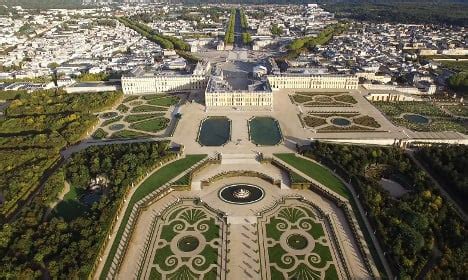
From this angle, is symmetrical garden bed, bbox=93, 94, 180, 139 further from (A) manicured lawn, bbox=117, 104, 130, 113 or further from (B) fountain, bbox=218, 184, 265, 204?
(B) fountain, bbox=218, 184, 265, 204

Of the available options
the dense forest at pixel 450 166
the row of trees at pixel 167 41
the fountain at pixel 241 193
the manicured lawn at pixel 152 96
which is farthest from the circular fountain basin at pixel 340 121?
the row of trees at pixel 167 41

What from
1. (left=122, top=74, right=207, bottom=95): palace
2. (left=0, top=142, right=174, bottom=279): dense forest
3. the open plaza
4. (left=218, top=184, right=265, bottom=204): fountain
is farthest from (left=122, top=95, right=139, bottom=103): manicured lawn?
(left=218, top=184, right=265, bottom=204): fountain

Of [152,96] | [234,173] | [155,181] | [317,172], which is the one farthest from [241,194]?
[152,96]

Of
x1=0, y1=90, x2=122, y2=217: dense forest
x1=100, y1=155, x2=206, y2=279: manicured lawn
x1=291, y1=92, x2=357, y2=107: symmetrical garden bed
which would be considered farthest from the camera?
x1=291, y1=92, x2=357, y2=107: symmetrical garden bed

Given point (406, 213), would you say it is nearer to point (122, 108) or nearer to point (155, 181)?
point (155, 181)

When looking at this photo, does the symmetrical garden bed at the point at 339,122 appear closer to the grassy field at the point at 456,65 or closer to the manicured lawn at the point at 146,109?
the manicured lawn at the point at 146,109
